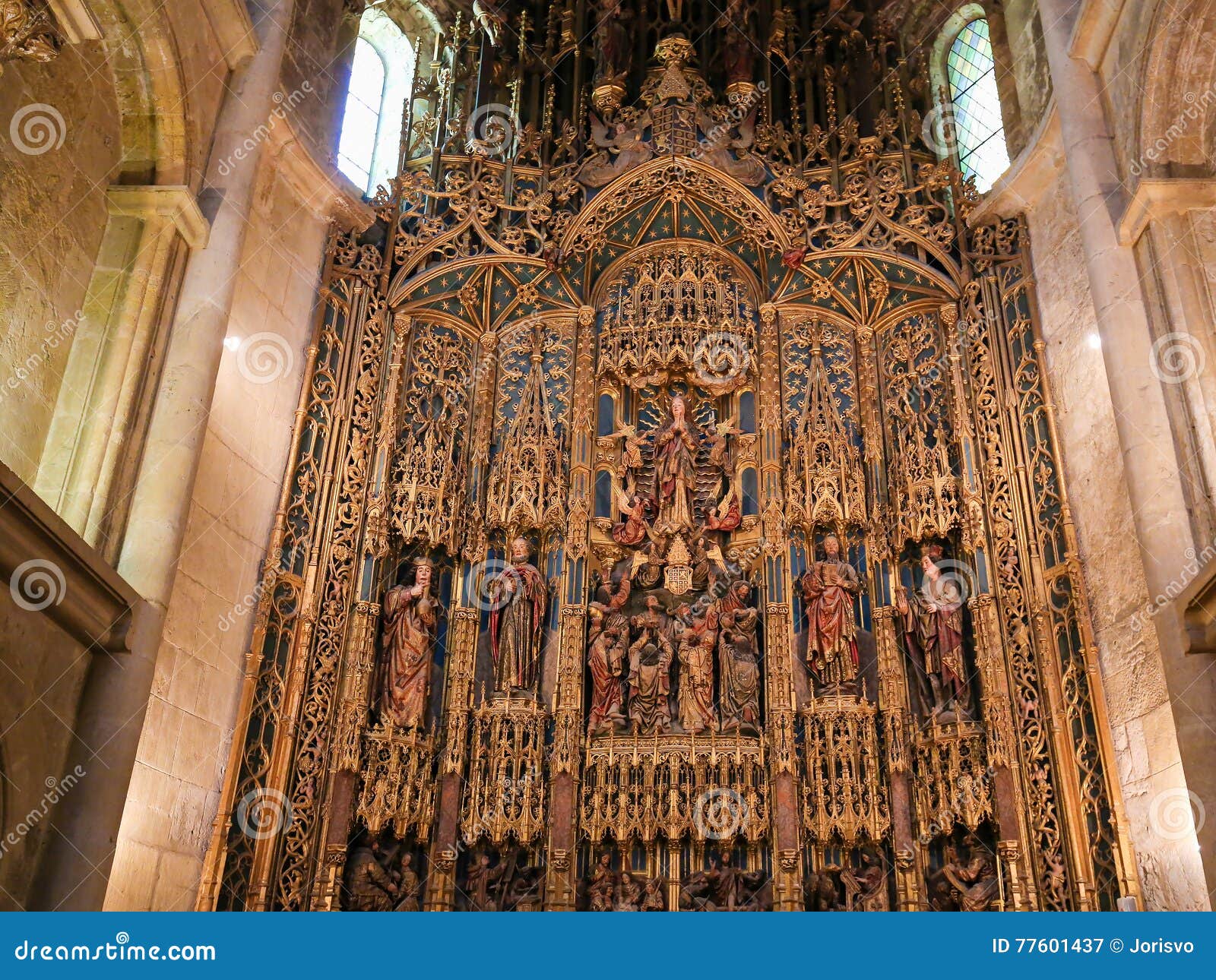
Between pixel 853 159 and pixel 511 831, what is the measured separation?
349 inches

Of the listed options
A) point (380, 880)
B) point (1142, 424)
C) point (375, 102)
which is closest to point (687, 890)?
point (380, 880)

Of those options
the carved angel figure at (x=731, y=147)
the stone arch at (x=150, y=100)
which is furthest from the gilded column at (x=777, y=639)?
the stone arch at (x=150, y=100)

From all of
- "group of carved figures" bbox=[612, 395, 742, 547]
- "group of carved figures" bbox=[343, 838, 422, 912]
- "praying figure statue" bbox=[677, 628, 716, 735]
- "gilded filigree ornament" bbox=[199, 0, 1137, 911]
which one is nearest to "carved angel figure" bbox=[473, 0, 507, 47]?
"gilded filigree ornament" bbox=[199, 0, 1137, 911]

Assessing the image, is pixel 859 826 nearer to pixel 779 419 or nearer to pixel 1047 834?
pixel 1047 834

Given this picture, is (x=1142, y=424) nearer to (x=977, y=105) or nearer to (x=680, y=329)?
(x=680, y=329)

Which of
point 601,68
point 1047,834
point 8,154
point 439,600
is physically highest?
point 601,68

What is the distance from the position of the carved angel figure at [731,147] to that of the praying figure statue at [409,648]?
6005 mm

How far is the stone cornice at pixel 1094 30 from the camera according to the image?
1140 centimetres

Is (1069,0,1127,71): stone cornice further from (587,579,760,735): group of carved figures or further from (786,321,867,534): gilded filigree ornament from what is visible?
(587,579,760,735): group of carved figures

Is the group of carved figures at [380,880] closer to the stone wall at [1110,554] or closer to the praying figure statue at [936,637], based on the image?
the praying figure statue at [936,637]

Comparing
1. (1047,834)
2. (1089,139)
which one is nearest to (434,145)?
(1089,139)

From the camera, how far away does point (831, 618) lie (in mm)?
12539

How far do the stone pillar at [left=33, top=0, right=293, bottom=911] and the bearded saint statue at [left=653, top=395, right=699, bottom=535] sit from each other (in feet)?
16.9

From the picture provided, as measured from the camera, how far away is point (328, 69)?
14.0 metres
